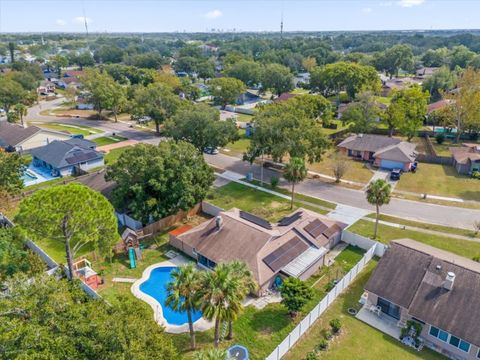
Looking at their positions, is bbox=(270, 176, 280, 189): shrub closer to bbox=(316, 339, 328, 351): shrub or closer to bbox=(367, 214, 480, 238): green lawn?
bbox=(367, 214, 480, 238): green lawn

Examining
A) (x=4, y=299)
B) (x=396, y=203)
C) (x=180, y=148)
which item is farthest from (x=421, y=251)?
(x=4, y=299)

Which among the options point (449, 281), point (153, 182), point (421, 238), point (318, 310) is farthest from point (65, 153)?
point (449, 281)

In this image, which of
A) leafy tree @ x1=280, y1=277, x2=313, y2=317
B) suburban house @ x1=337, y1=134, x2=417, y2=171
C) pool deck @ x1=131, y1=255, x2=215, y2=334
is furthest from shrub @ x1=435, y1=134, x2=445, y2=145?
pool deck @ x1=131, y1=255, x2=215, y2=334

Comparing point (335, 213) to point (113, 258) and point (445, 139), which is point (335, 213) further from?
point (445, 139)

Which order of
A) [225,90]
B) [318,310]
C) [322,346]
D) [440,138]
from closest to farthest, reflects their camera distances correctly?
1. [322,346]
2. [318,310]
3. [440,138]
4. [225,90]

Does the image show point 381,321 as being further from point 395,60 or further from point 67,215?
point 395,60

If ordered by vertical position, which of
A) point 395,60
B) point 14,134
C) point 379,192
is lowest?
point 14,134
